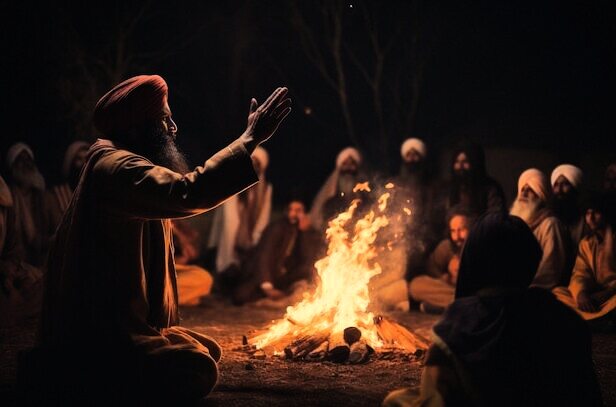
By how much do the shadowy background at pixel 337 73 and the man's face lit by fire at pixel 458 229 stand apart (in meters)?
4.32

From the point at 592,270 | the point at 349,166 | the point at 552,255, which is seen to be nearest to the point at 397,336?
the point at 552,255

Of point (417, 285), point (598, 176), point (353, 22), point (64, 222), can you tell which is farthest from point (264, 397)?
point (353, 22)

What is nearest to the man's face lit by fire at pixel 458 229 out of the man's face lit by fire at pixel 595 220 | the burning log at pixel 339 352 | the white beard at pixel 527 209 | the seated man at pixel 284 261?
the white beard at pixel 527 209

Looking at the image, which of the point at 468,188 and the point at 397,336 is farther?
the point at 468,188

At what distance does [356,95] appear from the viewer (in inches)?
683

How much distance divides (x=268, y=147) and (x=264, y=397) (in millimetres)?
12507

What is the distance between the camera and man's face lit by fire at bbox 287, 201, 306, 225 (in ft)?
38.5

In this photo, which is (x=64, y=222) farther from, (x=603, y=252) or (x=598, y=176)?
(x=598, y=176)

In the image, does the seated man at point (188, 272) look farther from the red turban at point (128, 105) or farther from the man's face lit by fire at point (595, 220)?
the red turban at point (128, 105)

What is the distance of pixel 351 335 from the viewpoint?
6.91 m

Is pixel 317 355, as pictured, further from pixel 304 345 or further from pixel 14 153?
pixel 14 153

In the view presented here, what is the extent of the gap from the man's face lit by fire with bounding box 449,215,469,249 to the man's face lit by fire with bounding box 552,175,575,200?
132cm

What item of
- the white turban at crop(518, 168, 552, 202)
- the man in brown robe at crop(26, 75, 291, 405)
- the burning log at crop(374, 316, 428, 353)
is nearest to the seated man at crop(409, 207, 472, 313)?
the white turban at crop(518, 168, 552, 202)

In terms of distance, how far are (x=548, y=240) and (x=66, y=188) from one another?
7115 mm
